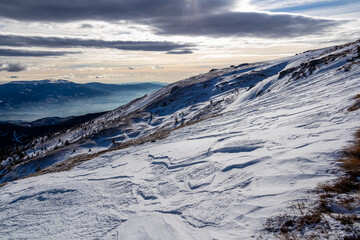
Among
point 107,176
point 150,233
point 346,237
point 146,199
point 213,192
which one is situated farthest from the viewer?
point 107,176

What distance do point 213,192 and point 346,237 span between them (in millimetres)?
4176

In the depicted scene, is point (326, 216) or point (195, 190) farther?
point (195, 190)

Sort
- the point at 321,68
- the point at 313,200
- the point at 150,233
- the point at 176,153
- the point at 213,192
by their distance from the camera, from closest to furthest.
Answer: the point at 313,200 → the point at 150,233 → the point at 213,192 → the point at 176,153 → the point at 321,68

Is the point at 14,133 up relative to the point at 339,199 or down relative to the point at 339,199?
down

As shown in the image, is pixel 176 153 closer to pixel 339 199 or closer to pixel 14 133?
pixel 339 199

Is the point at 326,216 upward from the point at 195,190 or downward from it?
upward

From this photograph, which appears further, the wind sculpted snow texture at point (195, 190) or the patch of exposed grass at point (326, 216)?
the wind sculpted snow texture at point (195, 190)

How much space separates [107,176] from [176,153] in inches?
180

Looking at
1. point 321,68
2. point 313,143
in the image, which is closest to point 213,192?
point 313,143

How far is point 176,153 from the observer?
13812 millimetres

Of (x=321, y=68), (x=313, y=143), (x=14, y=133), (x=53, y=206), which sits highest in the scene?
(x=321, y=68)

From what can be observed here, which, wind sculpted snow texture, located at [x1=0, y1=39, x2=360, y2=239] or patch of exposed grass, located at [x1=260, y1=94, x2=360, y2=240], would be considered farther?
wind sculpted snow texture, located at [x1=0, y1=39, x2=360, y2=239]

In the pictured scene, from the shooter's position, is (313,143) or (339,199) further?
(313,143)

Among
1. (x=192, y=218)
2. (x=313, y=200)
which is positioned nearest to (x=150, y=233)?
(x=192, y=218)
